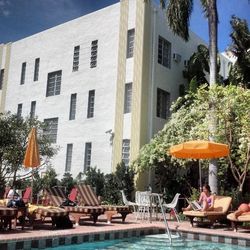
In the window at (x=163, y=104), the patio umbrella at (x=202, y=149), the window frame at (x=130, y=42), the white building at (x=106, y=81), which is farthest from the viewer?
the window at (x=163, y=104)

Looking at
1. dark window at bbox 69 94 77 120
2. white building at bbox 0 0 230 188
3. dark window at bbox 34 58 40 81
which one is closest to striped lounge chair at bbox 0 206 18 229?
white building at bbox 0 0 230 188

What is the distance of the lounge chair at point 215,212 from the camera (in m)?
12.9

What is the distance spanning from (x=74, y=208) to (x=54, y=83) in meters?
15.3

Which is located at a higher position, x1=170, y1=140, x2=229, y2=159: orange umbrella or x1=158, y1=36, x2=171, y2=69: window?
x1=158, y1=36, x2=171, y2=69: window

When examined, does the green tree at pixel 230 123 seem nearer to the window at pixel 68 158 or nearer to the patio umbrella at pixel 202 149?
the patio umbrella at pixel 202 149

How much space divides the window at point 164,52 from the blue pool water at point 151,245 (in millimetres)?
13534

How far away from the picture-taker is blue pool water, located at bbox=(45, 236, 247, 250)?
33.6ft

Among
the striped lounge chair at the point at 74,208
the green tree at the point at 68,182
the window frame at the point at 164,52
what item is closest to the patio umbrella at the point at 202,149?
the striped lounge chair at the point at 74,208

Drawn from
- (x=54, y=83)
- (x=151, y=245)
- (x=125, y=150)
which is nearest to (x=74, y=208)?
(x=151, y=245)

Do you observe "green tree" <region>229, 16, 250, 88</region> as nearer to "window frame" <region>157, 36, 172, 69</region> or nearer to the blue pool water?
"window frame" <region>157, 36, 172, 69</region>

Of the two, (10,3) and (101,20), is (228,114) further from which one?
(10,3)

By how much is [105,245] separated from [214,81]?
8.57m

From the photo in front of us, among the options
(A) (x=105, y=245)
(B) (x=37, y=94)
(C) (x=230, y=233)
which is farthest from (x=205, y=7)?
(B) (x=37, y=94)

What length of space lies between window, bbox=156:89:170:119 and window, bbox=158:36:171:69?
171 centimetres
